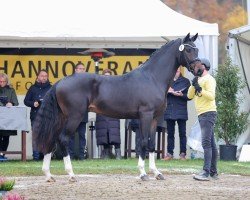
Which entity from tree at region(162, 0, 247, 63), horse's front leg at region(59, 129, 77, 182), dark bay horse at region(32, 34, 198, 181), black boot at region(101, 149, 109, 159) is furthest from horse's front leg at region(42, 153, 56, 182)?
tree at region(162, 0, 247, 63)

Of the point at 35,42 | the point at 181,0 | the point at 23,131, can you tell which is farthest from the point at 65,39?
the point at 181,0

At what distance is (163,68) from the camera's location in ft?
49.5

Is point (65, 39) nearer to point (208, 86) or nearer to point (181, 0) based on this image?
point (208, 86)

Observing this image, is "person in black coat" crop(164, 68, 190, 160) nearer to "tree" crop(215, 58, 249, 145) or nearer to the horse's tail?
"tree" crop(215, 58, 249, 145)

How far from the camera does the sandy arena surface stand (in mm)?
12242

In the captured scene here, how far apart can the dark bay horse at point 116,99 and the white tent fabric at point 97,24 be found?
3615mm

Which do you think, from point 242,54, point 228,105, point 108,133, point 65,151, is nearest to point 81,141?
point 108,133

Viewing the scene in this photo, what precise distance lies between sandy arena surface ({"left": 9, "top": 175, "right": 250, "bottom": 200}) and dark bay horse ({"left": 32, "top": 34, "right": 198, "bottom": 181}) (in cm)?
41

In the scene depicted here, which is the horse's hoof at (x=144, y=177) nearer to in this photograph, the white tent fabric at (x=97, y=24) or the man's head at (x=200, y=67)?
the man's head at (x=200, y=67)

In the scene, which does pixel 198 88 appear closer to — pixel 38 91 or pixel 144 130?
pixel 144 130

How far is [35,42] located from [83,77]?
5.54 m

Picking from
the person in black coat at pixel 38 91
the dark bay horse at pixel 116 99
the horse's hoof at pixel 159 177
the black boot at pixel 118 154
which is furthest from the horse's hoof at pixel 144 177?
the person in black coat at pixel 38 91

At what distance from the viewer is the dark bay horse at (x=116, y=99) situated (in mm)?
14477

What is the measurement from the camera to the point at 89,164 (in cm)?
1716
